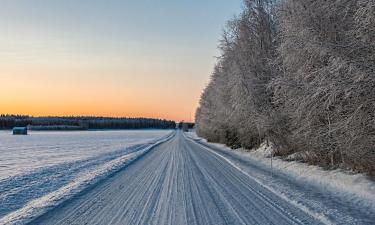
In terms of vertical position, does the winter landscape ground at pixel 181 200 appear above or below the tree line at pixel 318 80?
below

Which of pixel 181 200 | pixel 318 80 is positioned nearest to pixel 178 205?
pixel 181 200

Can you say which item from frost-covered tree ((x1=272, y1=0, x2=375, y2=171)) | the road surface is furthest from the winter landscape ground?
frost-covered tree ((x1=272, y1=0, x2=375, y2=171))

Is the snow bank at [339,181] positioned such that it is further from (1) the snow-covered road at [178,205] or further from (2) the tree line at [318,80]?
(1) the snow-covered road at [178,205]

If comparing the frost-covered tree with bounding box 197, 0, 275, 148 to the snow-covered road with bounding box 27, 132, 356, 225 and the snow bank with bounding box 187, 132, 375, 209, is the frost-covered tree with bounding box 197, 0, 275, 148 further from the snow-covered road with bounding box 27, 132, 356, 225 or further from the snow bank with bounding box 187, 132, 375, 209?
the snow-covered road with bounding box 27, 132, 356, 225

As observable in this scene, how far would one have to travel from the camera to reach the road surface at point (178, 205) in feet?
31.7

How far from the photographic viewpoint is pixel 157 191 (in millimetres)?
14312

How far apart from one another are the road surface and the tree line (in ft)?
11.2

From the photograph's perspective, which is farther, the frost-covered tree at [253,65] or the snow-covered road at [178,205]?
the frost-covered tree at [253,65]

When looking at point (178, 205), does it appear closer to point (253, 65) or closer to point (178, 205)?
point (178, 205)

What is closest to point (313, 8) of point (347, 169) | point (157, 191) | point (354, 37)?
point (354, 37)

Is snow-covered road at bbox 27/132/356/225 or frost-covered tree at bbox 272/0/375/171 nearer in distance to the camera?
snow-covered road at bbox 27/132/356/225

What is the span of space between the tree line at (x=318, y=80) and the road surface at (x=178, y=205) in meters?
3.42

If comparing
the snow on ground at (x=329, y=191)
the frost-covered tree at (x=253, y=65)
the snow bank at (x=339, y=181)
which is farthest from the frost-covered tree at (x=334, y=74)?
the frost-covered tree at (x=253, y=65)

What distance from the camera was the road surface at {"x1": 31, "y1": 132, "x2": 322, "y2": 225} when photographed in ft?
31.7
